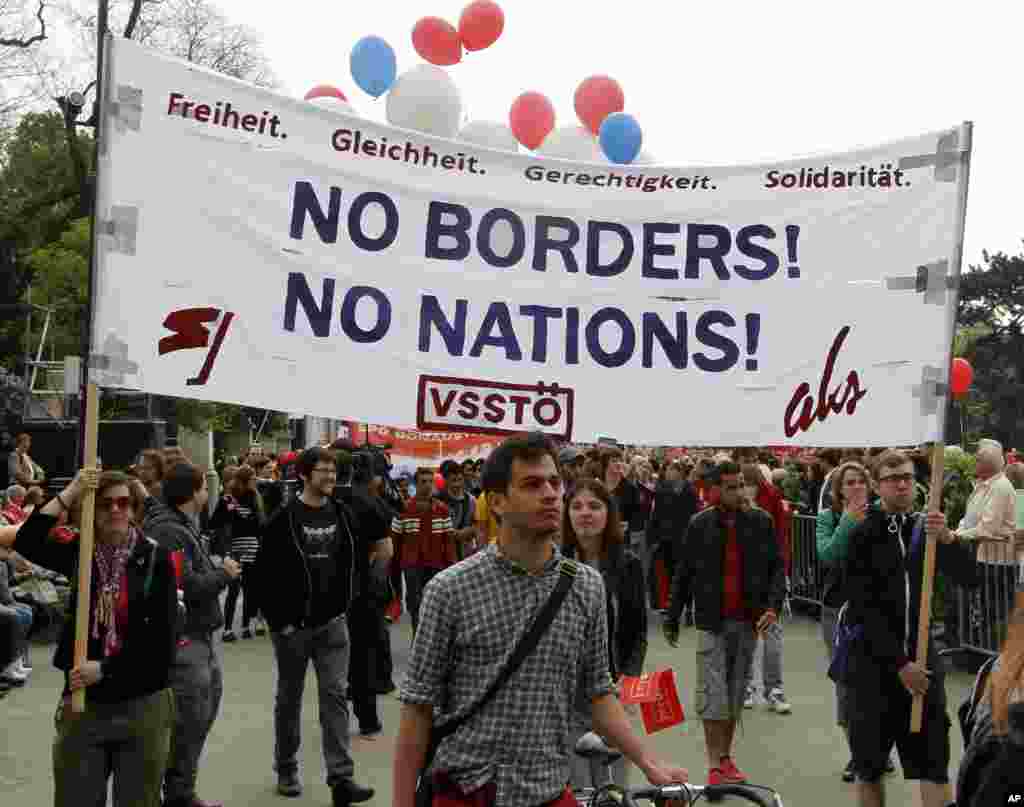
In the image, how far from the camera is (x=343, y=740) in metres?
7.39

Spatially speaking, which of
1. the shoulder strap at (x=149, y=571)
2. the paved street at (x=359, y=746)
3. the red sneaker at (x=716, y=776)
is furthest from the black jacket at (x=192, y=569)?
the red sneaker at (x=716, y=776)

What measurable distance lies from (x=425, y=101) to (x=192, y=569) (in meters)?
11.5

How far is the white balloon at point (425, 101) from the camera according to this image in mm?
17484

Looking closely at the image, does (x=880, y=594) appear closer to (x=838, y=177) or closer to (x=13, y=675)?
(x=838, y=177)

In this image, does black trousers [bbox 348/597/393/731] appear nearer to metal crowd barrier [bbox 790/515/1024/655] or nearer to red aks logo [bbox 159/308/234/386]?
red aks logo [bbox 159/308/234/386]

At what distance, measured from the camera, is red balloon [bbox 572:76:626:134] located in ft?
60.3

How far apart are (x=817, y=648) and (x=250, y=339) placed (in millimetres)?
8899

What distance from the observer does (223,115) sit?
5438 millimetres

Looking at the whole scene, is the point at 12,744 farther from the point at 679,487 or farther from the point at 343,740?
the point at 679,487

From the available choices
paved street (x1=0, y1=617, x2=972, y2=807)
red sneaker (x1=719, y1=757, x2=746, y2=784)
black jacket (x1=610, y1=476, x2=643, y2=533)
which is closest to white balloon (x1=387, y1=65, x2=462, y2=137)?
black jacket (x1=610, y1=476, x2=643, y2=533)

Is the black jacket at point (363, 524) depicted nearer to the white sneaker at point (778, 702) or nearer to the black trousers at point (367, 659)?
the black trousers at point (367, 659)

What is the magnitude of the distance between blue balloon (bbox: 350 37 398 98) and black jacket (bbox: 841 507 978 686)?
1329 cm

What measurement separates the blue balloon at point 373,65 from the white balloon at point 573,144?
2276mm

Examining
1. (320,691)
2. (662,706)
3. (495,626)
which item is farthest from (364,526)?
(495,626)
